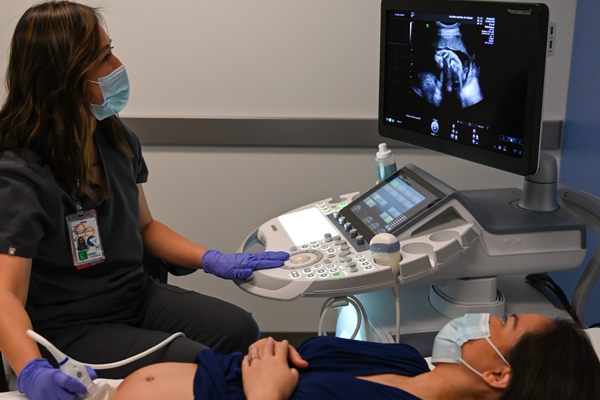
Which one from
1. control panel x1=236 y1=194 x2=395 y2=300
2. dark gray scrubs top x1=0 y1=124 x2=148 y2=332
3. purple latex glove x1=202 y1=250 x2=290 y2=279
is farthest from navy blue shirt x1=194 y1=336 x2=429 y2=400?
dark gray scrubs top x1=0 y1=124 x2=148 y2=332

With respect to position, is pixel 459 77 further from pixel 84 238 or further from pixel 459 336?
pixel 84 238

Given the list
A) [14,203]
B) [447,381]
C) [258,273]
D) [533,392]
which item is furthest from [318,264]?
[14,203]

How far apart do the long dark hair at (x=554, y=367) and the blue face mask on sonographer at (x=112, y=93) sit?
112cm

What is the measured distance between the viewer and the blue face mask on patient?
1.13 m

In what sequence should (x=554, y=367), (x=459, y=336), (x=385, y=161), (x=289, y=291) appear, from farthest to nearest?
1. (x=385, y=161)
2. (x=289, y=291)
3. (x=459, y=336)
4. (x=554, y=367)

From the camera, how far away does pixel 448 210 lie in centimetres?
149

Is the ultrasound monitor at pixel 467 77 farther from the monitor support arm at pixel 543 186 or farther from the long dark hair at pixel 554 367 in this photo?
the long dark hair at pixel 554 367

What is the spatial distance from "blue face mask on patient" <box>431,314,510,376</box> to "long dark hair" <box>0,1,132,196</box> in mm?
941

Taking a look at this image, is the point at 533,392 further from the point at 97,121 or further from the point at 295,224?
the point at 97,121

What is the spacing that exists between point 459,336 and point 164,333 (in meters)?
0.76

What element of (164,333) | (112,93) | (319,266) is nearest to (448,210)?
(319,266)

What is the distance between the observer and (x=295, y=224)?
5.45 ft

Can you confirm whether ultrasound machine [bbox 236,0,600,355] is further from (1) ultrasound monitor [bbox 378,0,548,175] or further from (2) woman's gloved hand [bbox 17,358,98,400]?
(2) woman's gloved hand [bbox 17,358,98,400]

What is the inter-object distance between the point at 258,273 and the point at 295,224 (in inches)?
11.2
